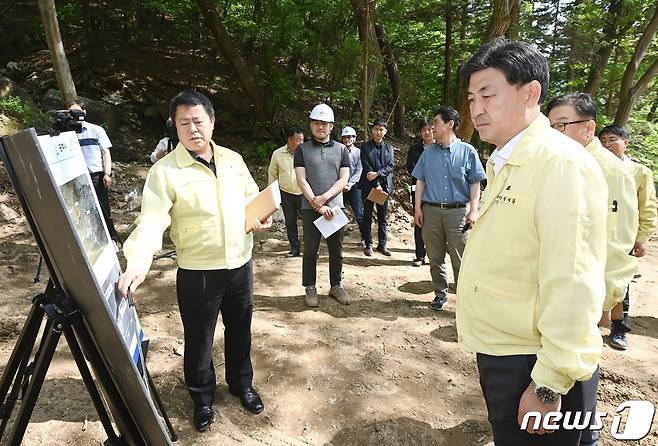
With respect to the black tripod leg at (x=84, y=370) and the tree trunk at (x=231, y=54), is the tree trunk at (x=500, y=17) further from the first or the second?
the black tripod leg at (x=84, y=370)

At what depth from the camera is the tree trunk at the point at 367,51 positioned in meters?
7.99

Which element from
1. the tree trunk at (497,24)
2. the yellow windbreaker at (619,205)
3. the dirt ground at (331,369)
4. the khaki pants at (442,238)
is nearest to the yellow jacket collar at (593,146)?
the yellow windbreaker at (619,205)

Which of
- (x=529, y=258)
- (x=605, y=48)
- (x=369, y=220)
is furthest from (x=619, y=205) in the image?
(x=605, y=48)

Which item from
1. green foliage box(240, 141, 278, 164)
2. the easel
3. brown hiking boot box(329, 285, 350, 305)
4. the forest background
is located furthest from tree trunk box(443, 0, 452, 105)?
the easel

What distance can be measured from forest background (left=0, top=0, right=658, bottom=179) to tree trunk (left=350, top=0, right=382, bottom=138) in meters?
0.03

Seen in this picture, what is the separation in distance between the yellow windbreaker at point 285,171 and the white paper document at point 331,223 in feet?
6.39

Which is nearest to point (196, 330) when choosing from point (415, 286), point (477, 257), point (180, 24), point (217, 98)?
point (477, 257)

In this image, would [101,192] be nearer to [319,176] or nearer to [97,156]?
[97,156]

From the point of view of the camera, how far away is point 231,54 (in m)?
10.1

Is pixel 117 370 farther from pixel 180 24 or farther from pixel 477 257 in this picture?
pixel 180 24

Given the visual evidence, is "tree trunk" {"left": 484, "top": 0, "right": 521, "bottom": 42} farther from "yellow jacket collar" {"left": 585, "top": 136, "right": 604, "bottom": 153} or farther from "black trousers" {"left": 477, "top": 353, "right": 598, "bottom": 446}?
"black trousers" {"left": 477, "top": 353, "right": 598, "bottom": 446}

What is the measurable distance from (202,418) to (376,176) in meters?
4.70

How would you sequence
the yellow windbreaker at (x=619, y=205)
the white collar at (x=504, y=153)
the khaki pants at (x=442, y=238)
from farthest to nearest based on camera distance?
the khaki pants at (x=442, y=238) → the yellow windbreaker at (x=619, y=205) → the white collar at (x=504, y=153)

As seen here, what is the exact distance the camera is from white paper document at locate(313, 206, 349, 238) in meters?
4.39
